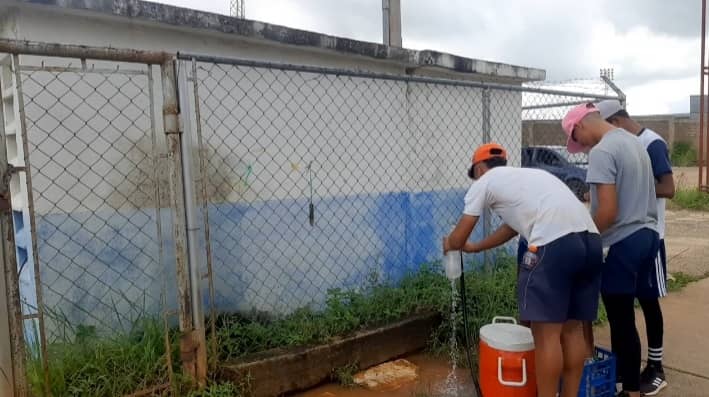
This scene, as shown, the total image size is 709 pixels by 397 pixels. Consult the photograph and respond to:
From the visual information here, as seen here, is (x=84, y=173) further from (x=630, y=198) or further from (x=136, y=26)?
(x=630, y=198)

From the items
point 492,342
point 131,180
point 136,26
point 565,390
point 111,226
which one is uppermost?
point 136,26

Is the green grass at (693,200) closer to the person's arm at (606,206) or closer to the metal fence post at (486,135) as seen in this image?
the metal fence post at (486,135)

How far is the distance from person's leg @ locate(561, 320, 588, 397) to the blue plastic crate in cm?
13

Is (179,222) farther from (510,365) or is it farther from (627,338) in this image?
(627,338)

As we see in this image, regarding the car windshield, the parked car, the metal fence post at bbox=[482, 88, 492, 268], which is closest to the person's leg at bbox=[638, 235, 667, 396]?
the metal fence post at bbox=[482, 88, 492, 268]

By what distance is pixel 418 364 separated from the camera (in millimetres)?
3652

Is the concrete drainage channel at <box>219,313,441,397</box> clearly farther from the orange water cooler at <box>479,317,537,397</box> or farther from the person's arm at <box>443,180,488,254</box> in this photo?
the person's arm at <box>443,180,488,254</box>

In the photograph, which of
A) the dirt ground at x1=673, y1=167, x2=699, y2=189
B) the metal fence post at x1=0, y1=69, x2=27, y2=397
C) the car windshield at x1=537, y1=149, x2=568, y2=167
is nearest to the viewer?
the metal fence post at x1=0, y1=69, x2=27, y2=397

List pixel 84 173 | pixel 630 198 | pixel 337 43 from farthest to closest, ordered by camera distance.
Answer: pixel 337 43
pixel 84 173
pixel 630 198

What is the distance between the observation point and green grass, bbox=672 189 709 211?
35.7 ft

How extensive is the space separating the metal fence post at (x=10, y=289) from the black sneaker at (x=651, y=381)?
3.22 meters

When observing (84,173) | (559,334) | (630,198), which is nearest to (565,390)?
(559,334)

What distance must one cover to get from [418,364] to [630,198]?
5.56ft

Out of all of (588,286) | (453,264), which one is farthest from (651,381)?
(453,264)
